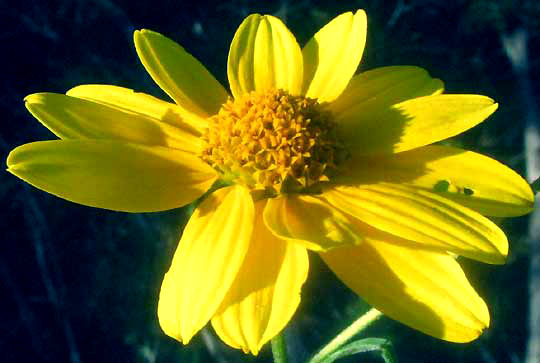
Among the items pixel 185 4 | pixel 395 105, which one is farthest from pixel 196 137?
pixel 185 4

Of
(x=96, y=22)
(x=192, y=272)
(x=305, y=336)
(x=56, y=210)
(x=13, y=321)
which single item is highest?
(x=192, y=272)

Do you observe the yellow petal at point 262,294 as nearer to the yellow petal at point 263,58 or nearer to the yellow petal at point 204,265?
the yellow petal at point 204,265

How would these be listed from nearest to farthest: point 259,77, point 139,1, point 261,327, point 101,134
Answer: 1. point 261,327
2. point 101,134
3. point 259,77
4. point 139,1

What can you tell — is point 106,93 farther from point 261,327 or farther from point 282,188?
point 261,327

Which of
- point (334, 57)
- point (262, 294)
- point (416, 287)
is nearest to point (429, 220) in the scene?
point (416, 287)

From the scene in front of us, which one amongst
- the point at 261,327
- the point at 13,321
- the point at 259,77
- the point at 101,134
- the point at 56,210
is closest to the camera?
the point at 261,327

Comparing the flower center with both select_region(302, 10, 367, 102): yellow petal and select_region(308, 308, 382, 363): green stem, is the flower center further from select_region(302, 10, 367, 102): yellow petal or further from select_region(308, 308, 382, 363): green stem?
select_region(308, 308, 382, 363): green stem

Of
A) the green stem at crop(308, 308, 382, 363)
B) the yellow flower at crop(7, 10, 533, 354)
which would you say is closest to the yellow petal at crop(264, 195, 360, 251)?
the yellow flower at crop(7, 10, 533, 354)
